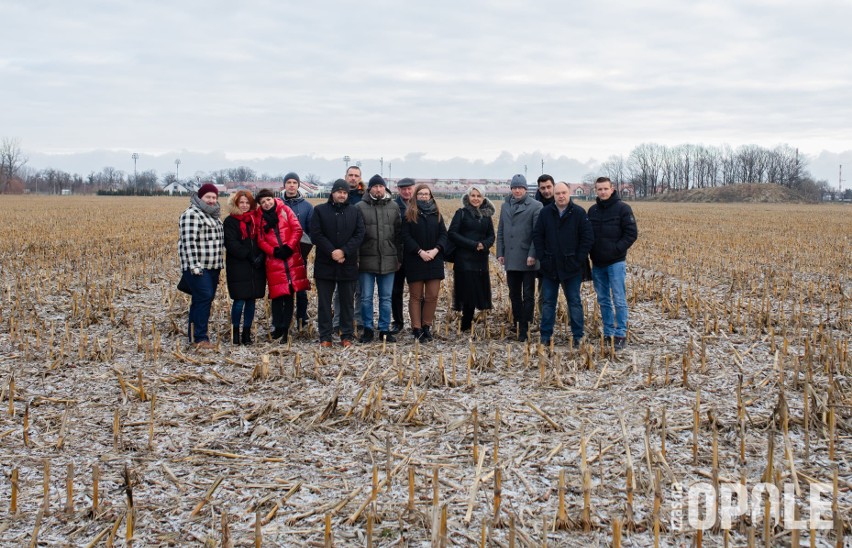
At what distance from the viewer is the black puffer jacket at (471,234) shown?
9.02 meters

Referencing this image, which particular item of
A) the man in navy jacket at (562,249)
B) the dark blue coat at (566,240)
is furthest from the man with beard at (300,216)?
the dark blue coat at (566,240)

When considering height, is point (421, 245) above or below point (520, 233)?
below

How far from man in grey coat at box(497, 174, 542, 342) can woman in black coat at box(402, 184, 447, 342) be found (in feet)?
2.68

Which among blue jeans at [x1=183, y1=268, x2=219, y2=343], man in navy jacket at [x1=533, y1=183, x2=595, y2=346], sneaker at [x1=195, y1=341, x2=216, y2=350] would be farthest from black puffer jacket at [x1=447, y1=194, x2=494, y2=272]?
sneaker at [x1=195, y1=341, x2=216, y2=350]

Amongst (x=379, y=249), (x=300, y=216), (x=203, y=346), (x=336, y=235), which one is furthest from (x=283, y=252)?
(x=203, y=346)

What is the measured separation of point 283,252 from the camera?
8625 millimetres

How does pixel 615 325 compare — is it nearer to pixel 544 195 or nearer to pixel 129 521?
pixel 544 195

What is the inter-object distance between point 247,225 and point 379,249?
1.61 m

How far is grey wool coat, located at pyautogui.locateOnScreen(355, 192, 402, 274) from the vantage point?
8.82 metres

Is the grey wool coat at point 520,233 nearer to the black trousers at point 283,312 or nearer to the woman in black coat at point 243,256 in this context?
the black trousers at point 283,312

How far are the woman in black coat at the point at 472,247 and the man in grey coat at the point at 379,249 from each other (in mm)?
771

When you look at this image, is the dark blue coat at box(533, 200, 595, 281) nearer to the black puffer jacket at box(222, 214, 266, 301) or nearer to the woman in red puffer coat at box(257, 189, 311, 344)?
the woman in red puffer coat at box(257, 189, 311, 344)

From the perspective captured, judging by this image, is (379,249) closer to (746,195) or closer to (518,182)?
(518,182)

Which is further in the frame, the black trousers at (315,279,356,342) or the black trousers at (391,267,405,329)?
the black trousers at (391,267,405,329)
